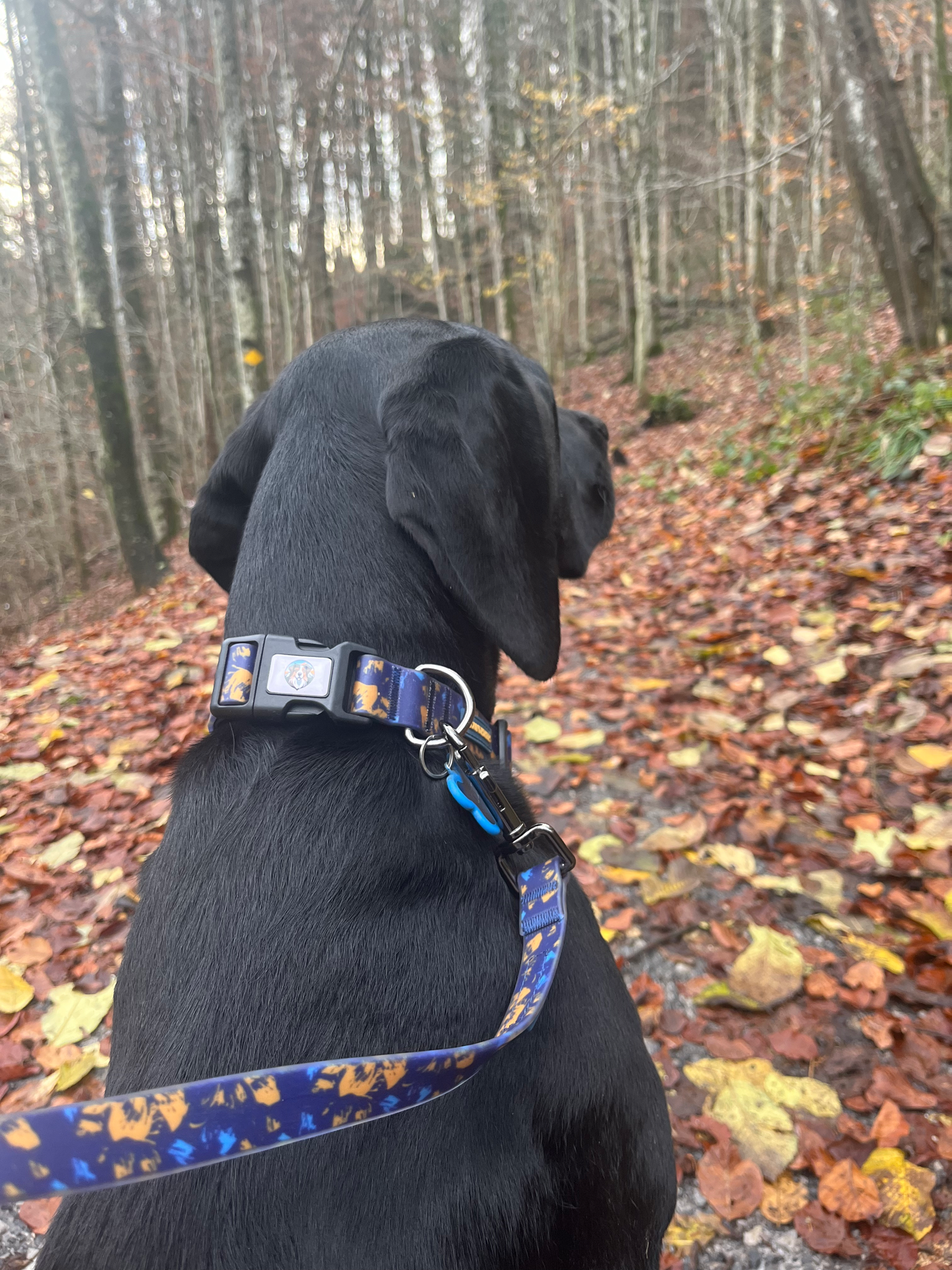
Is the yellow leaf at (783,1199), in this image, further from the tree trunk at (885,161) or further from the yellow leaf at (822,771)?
the tree trunk at (885,161)

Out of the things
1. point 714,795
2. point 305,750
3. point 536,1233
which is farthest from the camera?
point 714,795

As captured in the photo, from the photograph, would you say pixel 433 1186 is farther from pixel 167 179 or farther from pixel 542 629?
pixel 167 179

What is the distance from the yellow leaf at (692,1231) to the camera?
6.14ft

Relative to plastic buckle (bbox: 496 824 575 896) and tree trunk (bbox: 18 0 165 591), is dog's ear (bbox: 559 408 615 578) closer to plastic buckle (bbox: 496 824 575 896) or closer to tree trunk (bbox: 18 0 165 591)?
plastic buckle (bbox: 496 824 575 896)

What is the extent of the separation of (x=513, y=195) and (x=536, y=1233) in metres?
21.7

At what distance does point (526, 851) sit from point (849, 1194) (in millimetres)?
1371

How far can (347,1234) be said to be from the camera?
105cm

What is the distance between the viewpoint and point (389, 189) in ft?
90.7

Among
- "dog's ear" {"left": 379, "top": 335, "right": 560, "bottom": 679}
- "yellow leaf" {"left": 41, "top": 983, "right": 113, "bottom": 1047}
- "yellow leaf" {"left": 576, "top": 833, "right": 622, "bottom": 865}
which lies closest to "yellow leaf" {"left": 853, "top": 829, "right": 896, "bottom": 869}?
"yellow leaf" {"left": 576, "top": 833, "right": 622, "bottom": 865}

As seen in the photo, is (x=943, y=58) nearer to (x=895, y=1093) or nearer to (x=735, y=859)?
(x=735, y=859)

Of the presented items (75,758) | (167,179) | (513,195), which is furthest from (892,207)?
(167,179)

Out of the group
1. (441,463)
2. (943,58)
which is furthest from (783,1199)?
(943,58)

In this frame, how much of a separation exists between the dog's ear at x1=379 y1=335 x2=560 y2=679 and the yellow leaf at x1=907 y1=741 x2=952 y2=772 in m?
2.47

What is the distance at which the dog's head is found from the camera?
1.43 m
